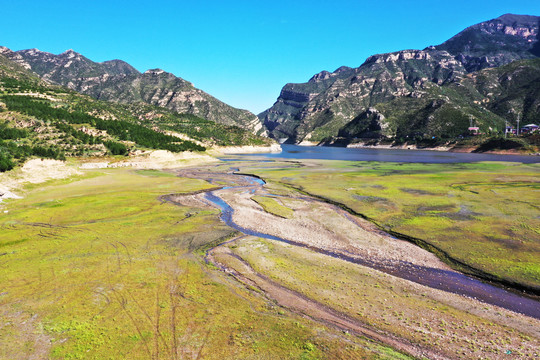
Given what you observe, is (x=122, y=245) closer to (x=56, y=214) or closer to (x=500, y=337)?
(x=56, y=214)

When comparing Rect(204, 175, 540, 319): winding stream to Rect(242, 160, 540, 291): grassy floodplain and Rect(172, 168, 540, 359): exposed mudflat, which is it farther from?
Rect(242, 160, 540, 291): grassy floodplain

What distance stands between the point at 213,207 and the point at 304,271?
21703 mm

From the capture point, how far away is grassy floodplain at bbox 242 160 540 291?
65.7 feet

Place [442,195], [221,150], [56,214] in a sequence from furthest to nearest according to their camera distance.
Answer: [221,150]
[442,195]
[56,214]

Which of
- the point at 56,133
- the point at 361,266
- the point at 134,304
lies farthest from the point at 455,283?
the point at 56,133

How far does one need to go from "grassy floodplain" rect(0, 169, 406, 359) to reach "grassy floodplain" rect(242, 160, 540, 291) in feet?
49.4

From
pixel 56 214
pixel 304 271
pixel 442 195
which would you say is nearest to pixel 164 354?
pixel 304 271

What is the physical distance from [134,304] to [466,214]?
34.7 m

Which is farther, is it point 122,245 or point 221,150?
point 221,150

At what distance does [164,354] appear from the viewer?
34.3 feet

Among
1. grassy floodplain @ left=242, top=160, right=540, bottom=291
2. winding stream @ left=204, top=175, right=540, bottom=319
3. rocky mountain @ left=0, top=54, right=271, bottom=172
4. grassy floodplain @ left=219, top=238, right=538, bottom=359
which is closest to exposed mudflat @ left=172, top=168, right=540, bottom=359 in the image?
winding stream @ left=204, top=175, right=540, bottom=319

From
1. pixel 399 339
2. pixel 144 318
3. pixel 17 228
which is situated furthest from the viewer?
pixel 17 228

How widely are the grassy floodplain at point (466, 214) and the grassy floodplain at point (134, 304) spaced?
1506cm

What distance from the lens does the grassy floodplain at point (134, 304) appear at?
1081 centimetres
